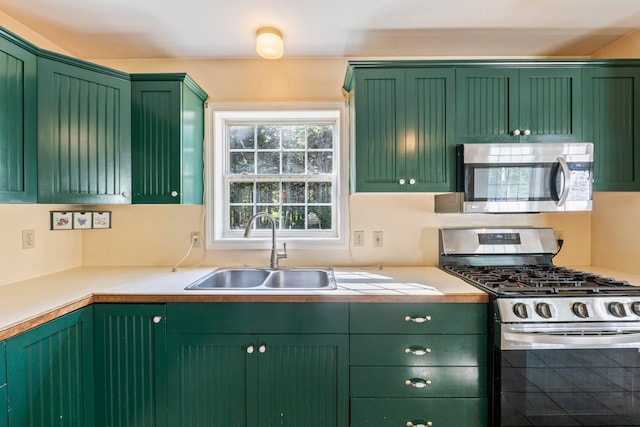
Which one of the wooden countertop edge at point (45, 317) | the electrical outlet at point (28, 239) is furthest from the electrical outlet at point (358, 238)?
the electrical outlet at point (28, 239)

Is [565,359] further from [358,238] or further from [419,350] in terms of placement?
[358,238]

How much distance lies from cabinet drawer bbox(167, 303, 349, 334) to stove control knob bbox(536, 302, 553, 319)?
88 centimetres

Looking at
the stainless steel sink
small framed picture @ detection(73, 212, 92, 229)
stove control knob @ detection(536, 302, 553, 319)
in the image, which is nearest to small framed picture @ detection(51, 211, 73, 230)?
small framed picture @ detection(73, 212, 92, 229)

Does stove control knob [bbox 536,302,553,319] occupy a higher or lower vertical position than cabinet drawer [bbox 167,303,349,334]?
higher

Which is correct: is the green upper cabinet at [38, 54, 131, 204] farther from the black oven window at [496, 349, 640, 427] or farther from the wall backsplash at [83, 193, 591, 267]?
the black oven window at [496, 349, 640, 427]

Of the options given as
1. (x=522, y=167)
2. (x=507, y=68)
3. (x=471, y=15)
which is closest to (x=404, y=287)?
(x=522, y=167)

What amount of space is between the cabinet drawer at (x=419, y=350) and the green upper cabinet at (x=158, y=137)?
4.51ft

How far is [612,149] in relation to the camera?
6.18 ft

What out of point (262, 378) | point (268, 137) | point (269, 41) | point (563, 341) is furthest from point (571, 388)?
point (269, 41)

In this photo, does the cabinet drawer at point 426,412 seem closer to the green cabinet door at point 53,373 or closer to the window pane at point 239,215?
the green cabinet door at point 53,373

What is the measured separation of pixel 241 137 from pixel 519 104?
1868mm

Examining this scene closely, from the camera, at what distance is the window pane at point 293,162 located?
7.87ft

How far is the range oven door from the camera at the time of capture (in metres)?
1.43

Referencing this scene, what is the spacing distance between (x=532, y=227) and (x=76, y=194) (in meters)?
2.87
